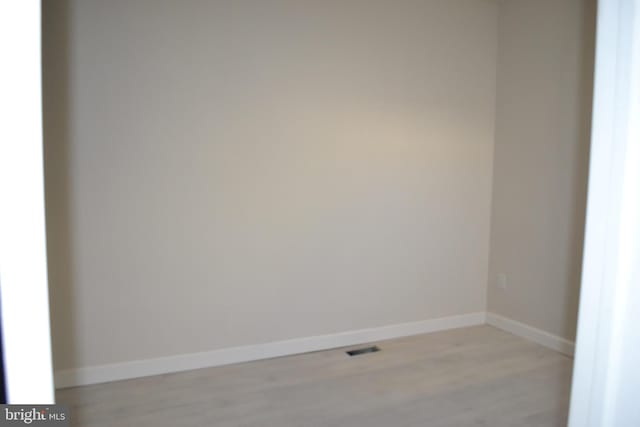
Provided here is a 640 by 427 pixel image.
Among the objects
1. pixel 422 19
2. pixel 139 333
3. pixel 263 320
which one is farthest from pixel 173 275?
pixel 422 19

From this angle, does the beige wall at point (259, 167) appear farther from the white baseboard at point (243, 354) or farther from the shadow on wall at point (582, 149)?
the shadow on wall at point (582, 149)

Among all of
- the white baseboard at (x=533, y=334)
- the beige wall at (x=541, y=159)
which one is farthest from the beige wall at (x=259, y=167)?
the white baseboard at (x=533, y=334)

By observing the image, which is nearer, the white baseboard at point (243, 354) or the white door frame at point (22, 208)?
the white door frame at point (22, 208)

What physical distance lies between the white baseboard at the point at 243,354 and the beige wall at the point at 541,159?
2.03 feet

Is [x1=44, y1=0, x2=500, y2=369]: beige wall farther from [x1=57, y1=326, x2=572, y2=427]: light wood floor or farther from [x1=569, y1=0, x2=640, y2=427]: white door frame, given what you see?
[x1=569, y1=0, x2=640, y2=427]: white door frame

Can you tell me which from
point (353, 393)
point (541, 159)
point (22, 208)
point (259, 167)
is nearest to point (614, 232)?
point (22, 208)

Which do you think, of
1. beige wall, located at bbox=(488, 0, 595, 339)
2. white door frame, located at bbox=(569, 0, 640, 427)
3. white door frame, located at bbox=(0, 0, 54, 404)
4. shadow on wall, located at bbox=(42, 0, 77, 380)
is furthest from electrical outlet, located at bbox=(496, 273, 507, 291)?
white door frame, located at bbox=(0, 0, 54, 404)

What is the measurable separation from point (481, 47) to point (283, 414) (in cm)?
325

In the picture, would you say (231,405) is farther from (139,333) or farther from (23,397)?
(23,397)

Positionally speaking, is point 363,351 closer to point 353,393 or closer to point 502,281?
point 353,393

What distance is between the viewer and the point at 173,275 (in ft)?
8.53

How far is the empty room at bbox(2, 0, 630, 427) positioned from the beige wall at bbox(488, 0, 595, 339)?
0.02 m

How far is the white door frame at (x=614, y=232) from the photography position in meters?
0.62

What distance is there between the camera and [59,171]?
2.31 metres
